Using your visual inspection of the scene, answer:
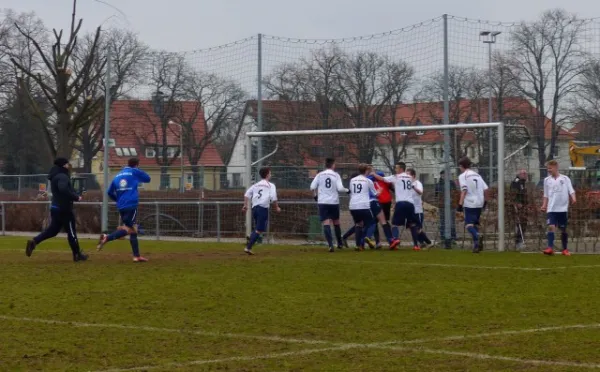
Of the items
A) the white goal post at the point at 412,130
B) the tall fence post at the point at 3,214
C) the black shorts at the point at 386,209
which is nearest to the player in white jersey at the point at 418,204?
the black shorts at the point at 386,209

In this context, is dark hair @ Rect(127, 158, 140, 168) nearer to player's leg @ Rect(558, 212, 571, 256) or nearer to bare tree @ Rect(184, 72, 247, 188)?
player's leg @ Rect(558, 212, 571, 256)

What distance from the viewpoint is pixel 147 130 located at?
34.6 m

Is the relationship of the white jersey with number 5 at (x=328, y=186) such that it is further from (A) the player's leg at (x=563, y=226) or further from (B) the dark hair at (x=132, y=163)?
(B) the dark hair at (x=132, y=163)

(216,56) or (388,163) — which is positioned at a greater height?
(216,56)

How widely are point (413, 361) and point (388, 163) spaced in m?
17.0

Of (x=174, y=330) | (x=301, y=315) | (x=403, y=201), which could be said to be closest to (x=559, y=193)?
(x=403, y=201)

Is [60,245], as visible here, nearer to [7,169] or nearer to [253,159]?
[253,159]

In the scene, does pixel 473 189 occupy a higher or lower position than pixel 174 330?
higher

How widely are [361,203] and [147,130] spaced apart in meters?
14.7

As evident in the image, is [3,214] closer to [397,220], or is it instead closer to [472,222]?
[397,220]

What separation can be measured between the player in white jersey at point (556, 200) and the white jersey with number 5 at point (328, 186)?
13.4ft

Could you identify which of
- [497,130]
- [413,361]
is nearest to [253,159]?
[497,130]

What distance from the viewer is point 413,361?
306 inches

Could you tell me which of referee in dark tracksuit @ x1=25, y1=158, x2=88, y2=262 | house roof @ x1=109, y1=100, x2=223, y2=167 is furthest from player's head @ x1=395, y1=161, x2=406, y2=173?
house roof @ x1=109, y1=100, x2=223, y2=167
